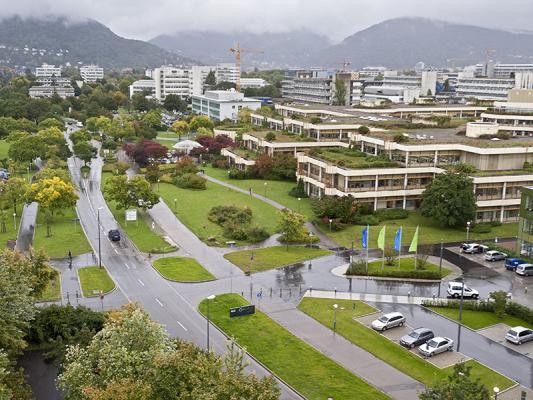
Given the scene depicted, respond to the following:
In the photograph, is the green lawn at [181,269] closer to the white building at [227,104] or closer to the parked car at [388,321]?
the parked car at [388,321]

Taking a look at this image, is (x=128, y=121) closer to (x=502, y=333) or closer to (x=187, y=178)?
(x=187, y=178)

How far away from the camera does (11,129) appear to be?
118m

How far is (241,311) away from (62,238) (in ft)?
81.6

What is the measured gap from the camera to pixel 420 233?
192ft

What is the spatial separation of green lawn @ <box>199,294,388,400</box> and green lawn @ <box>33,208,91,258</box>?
17.7m

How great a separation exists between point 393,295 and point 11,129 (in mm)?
98888

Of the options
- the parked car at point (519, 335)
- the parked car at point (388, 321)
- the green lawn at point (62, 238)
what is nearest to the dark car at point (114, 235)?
the green lawn at point (62, 238)

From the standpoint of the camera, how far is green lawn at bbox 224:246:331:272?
4886 cm

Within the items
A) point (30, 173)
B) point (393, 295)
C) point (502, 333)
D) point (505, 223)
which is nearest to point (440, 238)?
point (505, 223)

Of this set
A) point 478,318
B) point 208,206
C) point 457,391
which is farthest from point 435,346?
point 208,206

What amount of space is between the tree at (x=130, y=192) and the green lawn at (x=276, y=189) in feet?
54.7

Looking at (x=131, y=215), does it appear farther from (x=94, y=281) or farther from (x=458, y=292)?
(x=458, y=292)

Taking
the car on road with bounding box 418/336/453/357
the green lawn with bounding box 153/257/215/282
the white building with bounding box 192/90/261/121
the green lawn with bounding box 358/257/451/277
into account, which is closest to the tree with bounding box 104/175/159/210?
the green lawn with bounding box 153/257/215/282

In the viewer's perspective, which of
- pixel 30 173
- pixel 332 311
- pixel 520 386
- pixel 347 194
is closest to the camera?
pixel 520 386
